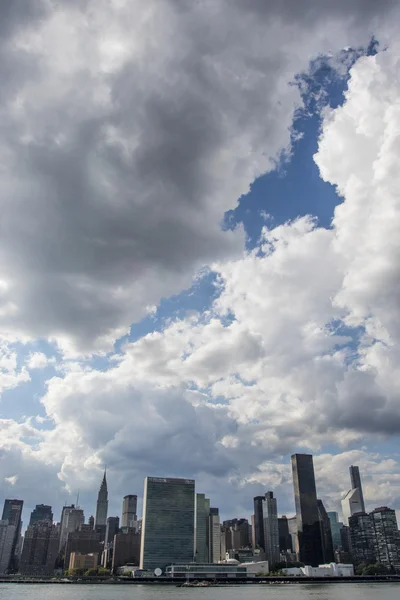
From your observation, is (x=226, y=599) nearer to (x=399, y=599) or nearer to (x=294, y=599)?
(x=294, y=599)

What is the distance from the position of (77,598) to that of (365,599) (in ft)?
282

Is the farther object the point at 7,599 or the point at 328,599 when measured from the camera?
the point at 7,599

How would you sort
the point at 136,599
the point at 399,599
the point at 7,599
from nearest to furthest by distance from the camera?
the point at 399,599
the point at 136,599
the point at 7,599

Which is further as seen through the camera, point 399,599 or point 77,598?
point 77,598

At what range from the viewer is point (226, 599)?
148 m

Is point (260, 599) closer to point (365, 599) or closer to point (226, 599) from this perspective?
point (226, 599)

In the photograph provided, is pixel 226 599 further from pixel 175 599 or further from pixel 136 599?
pixel 136 599

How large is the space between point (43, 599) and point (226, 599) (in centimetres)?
5739

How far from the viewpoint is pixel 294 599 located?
486 feet

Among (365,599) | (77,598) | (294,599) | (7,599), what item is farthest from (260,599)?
(7,599)

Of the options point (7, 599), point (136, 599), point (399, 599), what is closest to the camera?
point (399, 599)

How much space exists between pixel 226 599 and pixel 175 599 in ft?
49.6

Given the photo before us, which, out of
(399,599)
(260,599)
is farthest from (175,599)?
(399,599)

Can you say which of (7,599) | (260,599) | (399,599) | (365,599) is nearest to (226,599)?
(260,599)
